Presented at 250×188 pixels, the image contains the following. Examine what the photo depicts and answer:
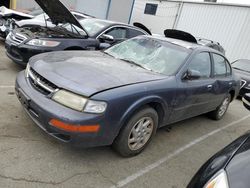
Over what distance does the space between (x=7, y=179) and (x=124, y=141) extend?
1.35 metres

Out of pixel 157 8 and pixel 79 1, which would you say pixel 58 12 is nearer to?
pixel 79 1

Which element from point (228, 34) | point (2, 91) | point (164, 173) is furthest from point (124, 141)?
point (228, 34)

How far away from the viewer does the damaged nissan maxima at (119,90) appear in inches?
110

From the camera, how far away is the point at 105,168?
315 cm

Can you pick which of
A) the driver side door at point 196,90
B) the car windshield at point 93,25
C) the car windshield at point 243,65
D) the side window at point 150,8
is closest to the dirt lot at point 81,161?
the driver side door at point 196,90

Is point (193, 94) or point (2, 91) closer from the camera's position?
point (193, 94)

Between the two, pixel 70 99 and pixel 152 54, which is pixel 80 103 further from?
pixel 152 54

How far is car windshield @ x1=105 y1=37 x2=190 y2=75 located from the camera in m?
3.91

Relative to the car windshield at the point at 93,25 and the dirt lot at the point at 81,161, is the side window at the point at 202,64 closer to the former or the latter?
the dirt lot at the point at 81,161

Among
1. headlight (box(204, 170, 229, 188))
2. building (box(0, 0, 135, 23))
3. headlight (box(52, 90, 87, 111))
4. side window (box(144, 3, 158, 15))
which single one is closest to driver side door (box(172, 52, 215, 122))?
headlight (box(52, 90, 87, 111))

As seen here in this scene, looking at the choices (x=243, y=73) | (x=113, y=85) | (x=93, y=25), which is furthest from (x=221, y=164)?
(x=243, y=73)

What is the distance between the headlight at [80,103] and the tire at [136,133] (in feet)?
1.73

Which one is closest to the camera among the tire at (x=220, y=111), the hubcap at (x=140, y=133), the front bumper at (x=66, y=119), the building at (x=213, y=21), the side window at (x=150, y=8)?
the front bumper at (x=66, y=119)

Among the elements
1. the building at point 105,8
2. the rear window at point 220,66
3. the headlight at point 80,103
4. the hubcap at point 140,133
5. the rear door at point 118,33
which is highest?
the rear window at point 220,66
